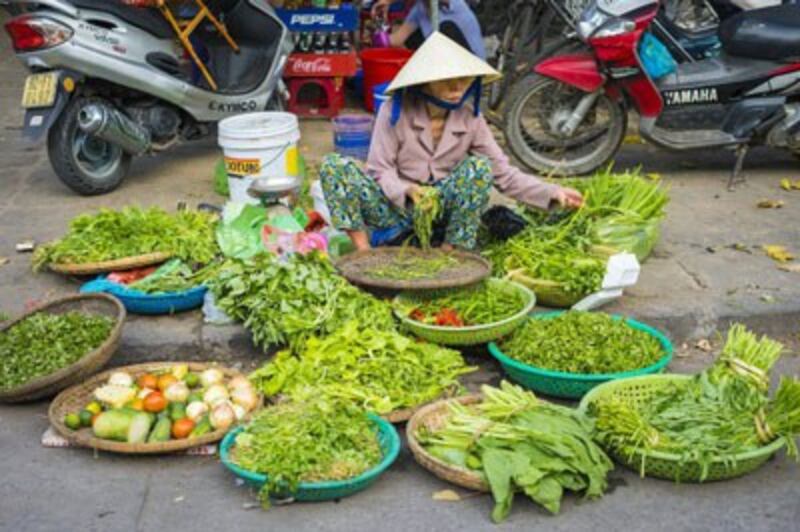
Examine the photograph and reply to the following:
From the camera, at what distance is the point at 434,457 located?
3408 mm

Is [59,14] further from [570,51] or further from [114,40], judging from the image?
[570,51]

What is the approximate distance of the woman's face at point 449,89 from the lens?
451 centimetres

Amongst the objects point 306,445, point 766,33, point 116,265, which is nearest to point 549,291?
point 306,445

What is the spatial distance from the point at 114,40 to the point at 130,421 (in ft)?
10.2

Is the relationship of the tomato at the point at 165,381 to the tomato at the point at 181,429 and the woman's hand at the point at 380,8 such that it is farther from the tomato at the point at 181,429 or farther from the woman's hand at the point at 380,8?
the woman's hand at the point at 380,8

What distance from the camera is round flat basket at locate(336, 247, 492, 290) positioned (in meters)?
4.25

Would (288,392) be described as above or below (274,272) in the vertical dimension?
below

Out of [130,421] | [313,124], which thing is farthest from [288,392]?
[313,124]

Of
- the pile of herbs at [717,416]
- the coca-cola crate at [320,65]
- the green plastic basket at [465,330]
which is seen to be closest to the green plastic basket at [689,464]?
the pile of herbs at [717,416]

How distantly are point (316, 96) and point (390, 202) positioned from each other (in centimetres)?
398

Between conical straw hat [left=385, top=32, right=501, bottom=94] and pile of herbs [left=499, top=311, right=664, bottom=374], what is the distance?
115cm

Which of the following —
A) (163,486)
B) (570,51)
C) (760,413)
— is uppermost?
(570,51)

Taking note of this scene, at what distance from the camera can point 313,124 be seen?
8023mm

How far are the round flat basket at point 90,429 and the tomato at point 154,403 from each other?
195mm
